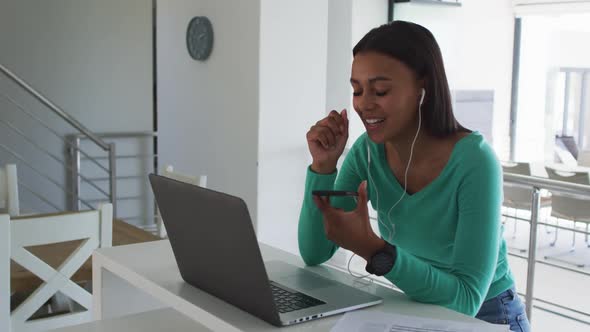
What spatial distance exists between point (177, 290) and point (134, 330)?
0.17m

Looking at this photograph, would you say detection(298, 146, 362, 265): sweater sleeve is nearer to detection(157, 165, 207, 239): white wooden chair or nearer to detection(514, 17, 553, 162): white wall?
detection(157, 165, 207, 239): white wooden chair

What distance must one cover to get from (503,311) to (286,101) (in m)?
2.96

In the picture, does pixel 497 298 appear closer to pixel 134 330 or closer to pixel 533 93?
pixel 134 330

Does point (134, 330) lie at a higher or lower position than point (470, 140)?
lower

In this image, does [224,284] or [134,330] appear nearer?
[224,284]

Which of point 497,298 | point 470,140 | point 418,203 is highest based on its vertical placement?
point 470,140

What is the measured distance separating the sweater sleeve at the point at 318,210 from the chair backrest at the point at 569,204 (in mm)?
4045

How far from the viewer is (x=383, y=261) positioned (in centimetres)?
125

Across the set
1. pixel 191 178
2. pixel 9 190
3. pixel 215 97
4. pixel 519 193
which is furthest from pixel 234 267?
pixel 519 193

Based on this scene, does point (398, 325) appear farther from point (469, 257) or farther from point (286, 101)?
point (286, 101)

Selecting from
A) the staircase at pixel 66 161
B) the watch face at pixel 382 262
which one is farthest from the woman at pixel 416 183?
the staircase at pixel 66 161

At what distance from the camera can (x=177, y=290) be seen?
133cm

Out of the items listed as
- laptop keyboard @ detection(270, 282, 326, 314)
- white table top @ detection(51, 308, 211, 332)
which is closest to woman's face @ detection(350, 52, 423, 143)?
laptop keyboard @ detection(270, 282, 326, 314)

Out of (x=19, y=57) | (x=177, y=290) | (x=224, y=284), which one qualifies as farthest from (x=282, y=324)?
(x=19, y=57)
